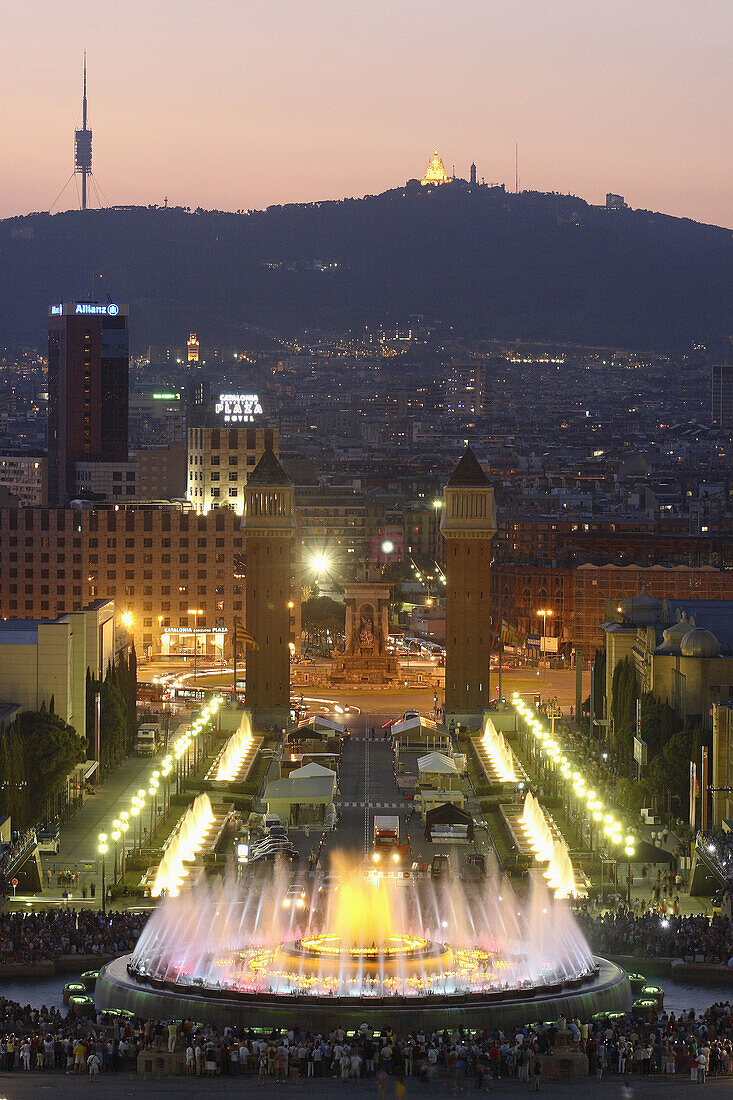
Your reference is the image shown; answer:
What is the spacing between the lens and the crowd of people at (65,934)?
5650 centimetres

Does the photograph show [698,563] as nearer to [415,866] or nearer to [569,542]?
[569,542]

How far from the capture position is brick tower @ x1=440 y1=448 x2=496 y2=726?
112250mm

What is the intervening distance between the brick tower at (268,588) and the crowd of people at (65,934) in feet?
171

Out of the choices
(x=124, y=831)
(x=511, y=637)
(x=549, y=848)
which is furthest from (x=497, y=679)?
(x=124, y=831)

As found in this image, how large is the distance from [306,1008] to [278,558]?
66673mm

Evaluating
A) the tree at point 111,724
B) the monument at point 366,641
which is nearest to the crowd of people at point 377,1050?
the tree at point 111,724

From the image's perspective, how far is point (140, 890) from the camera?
2594 inches

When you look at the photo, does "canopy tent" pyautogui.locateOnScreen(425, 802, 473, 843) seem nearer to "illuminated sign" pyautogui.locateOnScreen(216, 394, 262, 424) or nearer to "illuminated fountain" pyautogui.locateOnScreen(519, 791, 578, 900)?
"illuminated fountain" pyautogui.locateOnScreen(519, 791, 578, 900)

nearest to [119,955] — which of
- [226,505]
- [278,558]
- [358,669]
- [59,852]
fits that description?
[59,852]

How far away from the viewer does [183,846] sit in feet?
239

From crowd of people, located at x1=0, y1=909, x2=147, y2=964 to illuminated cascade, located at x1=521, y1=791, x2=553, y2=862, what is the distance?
16.6 metres

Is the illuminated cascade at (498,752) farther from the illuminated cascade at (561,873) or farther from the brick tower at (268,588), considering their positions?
the illuminated cascade at (561,873)

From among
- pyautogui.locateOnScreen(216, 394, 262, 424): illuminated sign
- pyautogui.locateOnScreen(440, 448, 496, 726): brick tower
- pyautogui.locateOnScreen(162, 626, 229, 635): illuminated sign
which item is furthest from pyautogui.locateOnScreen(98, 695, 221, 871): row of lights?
pyautogui.locateOnScreen(216, 394, 262, 424): illuminated sign

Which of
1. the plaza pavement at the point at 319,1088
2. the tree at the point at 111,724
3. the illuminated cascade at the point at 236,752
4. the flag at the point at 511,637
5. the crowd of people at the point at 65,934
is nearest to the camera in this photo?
the plaza pavement at the point at 319,1088
